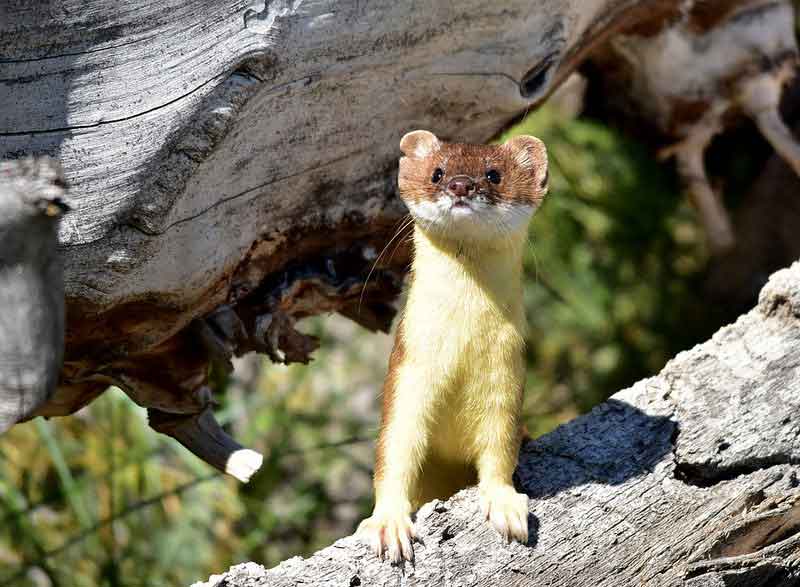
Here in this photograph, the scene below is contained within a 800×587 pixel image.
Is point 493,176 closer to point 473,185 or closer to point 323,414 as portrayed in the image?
point 473,185

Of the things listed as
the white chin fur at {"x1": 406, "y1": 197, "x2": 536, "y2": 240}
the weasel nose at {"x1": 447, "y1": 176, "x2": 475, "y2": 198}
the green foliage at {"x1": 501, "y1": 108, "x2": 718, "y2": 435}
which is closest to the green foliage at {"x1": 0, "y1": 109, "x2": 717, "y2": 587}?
the green foliage at {"x1": 501, "y1": 108, "x2": 718, "y2": 435}

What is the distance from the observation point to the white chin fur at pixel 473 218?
93.6 inches

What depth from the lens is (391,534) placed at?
93.9 inches

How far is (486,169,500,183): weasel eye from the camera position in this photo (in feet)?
8.04

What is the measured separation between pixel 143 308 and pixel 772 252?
3069 millimetres

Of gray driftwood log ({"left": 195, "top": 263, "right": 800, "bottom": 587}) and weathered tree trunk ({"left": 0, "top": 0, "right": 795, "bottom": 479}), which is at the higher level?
weathered tree trunk ({"left": 0, "top": 0, "right": 795, "bottom": 479})

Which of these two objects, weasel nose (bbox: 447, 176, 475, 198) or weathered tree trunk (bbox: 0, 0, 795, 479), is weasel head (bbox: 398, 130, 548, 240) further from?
weathered tree trunk (bbox: 0, 0, 795, 479)

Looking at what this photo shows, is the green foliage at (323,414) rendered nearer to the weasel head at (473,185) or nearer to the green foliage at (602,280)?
the green foliage at (602,280)

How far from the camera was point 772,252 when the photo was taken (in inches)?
182

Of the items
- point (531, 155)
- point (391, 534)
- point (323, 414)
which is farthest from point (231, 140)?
point (323, 414)

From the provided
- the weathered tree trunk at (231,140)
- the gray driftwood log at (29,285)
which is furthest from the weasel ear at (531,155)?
the gray driftwood log at (29,285)

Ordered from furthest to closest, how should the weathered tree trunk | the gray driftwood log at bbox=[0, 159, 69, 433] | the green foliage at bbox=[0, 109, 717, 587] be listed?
the green foliage at bbox=[0, 109, 717, 587]
the weathered tree trunk
the gray driftwood log at bbox=[0, 159, 69, 433]

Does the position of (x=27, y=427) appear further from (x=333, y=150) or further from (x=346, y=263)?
(x=333, y=150)

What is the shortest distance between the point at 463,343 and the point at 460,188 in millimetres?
385
